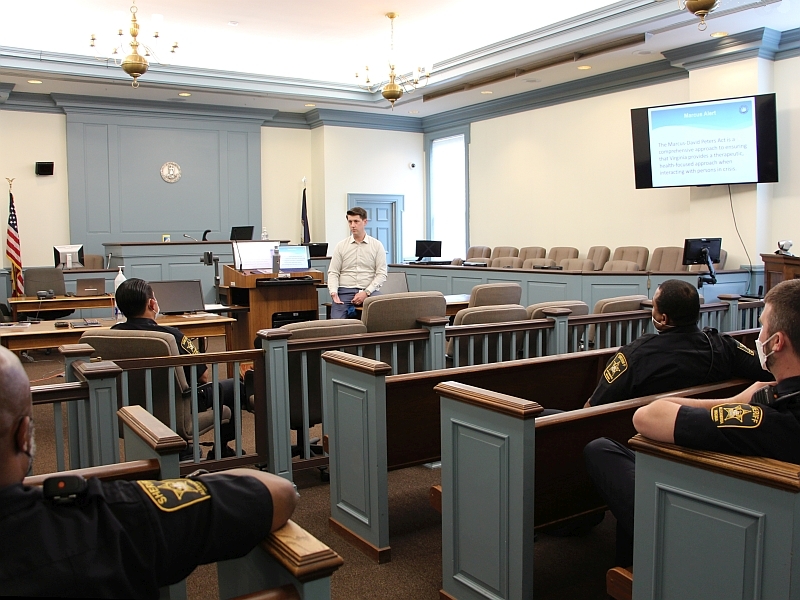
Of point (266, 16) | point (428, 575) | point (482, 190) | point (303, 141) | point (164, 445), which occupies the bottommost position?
point (428, 575)

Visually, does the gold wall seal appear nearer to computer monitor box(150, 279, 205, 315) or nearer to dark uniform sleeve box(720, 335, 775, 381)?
computer monitor box(150, 279, 205, 315)

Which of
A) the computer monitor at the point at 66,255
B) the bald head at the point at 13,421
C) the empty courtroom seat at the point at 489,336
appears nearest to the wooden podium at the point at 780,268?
the empty courtroom seat at the point at 489,336

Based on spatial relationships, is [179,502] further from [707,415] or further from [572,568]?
[572,568]

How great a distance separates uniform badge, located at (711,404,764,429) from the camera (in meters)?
1.61

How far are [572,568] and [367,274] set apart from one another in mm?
3920

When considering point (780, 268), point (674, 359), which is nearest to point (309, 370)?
point (674, 359)

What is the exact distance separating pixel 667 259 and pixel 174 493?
885 centimetres

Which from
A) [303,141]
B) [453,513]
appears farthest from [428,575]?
[303,141]

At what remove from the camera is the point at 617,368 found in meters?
2.65

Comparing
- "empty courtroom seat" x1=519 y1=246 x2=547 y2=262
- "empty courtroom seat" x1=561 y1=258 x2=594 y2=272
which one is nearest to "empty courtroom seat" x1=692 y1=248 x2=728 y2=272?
"empty courtroom seat" x1=561 y1=258 x2=594 y2=272

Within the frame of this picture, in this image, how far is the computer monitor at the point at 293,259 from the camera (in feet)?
25.2

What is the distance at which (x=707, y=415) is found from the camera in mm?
1646

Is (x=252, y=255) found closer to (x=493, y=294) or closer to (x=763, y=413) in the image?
(x=493, y=294)

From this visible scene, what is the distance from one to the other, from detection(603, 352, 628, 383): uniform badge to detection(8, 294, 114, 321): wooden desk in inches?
224
